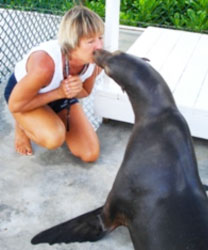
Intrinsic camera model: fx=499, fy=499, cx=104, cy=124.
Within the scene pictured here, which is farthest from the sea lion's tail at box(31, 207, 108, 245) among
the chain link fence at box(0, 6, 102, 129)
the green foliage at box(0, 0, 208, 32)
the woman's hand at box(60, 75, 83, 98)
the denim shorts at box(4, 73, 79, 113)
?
the green foliage at box(0, 0, 208, 32)

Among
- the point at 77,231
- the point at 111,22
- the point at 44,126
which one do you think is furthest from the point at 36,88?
the point at 77,231

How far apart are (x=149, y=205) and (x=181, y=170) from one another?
0.89 ft

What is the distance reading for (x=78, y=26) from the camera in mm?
3191

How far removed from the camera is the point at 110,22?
3758mm

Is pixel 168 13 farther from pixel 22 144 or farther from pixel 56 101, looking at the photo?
pixel 22 144

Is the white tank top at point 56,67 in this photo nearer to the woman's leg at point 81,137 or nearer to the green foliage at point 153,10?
the woman's leg at point 81,137

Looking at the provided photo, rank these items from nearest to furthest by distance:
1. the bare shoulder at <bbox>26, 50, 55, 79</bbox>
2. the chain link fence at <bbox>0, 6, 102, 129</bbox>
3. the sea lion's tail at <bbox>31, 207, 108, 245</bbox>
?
the sea lion's tail at <bbox>31, 207, 108, 245</bbox> → the bare shoulder at <bbox>26, 50, 55, 79</bbox> → the chain link fence at <bbox>0, 6, 102, 129</bbox>

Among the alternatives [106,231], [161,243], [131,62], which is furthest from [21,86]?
[161,243]

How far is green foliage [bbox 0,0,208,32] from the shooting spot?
6.05 metres

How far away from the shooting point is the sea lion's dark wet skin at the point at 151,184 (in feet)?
8.41

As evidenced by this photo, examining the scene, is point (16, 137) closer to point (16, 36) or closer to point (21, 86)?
point (21, 86)

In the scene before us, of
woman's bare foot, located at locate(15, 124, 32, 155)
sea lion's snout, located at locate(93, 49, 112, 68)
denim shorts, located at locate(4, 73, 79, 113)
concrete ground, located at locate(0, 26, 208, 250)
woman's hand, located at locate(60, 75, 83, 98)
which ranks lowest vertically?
concrete ground, located at locate(0, 26, 208, 250)

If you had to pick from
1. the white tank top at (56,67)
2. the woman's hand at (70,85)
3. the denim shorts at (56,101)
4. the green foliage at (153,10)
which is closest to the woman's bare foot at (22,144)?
the denim shorts at (56,101)

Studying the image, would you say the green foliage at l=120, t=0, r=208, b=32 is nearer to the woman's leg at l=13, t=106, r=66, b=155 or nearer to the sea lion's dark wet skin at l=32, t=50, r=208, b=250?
the woman's leg at l=13, t=106, r=66, b=155
